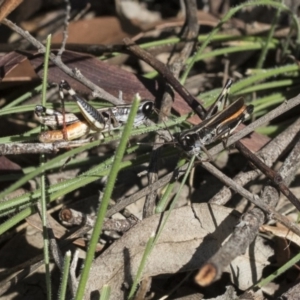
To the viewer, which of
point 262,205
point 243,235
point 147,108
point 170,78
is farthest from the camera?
point 170,78

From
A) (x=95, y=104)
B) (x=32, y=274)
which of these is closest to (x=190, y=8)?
(x=95, y=104)

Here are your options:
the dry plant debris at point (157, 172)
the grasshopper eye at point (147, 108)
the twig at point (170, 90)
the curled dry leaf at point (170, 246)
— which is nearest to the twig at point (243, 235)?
the dry plant debris at point (157, 172)

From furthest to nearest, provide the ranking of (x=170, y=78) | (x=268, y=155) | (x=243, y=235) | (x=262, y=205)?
(x=170, y=78) < (x=268, y=155) < (x=262, y=205) < (x=243, y=235)

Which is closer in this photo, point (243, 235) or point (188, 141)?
point (243, 235)

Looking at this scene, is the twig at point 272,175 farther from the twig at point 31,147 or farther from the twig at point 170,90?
the twig at point 31,147

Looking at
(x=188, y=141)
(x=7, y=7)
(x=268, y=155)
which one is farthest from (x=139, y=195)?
(x=7, y=7)

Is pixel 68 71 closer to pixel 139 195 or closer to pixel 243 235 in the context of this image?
pixel 139 195

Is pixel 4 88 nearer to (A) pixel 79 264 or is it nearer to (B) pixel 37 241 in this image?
(B) pixel 37 241
